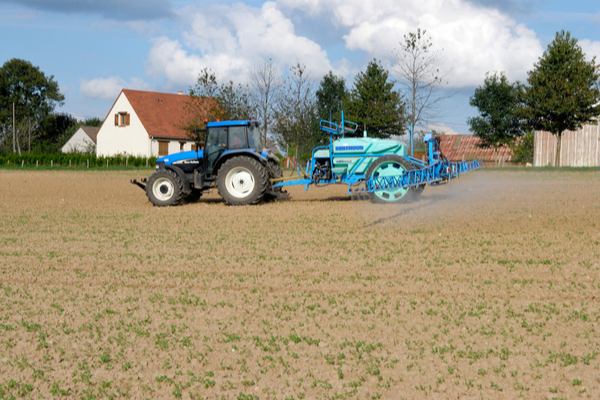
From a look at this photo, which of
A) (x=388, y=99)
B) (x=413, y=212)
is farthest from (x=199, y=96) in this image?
(x=413, y=212)

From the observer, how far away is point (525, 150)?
165 ft

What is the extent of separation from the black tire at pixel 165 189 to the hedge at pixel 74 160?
29.6m

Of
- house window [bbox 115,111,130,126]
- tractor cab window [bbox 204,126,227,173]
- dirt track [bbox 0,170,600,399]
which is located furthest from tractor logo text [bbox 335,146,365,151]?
house window [bbox 115,111,130,126]

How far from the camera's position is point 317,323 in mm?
5246

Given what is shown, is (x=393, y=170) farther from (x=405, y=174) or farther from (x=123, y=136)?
(x=123, y=136)

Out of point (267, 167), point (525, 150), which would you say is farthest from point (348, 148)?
point (525, 150)

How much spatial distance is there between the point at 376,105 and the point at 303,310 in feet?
114

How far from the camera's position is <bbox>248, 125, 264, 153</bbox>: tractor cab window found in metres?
14.8

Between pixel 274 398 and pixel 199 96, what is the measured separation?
129 ft

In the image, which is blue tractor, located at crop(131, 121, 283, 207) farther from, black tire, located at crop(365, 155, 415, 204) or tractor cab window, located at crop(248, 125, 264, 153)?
black tire, located at crop(365, 155, 415, 204)

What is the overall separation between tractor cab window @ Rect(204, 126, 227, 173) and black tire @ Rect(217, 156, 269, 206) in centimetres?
38

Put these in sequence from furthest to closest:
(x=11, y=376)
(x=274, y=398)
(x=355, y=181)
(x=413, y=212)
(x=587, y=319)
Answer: (x=355, y=181) < (x=413, y=212) < (x=587, y=319) < (x=11, y=376) < (x=274, y=398)

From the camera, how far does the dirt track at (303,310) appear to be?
4.10 metres

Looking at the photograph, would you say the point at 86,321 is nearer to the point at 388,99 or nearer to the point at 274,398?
the point at 274,398
